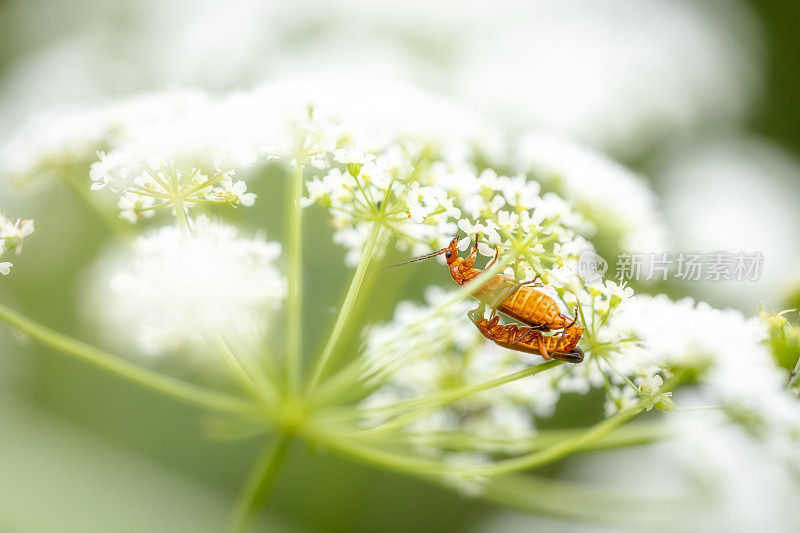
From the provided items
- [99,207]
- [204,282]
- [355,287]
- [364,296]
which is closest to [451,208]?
[355,287]

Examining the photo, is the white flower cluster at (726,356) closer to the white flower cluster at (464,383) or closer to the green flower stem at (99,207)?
the white flower cluster at (464,383)

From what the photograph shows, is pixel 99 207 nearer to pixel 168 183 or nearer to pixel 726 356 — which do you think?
pixel 168 183

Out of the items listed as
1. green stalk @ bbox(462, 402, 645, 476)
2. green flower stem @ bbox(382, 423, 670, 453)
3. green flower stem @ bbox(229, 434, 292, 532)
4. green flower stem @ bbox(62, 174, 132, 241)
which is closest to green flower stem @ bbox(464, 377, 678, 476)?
green stalk @ bbox(462, 402, 645, 476)

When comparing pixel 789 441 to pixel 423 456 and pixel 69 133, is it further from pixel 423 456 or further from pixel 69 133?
pixel 69 133

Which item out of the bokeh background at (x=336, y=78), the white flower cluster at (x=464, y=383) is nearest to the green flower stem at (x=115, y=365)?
the white flower cluster at (x=464, y=383)

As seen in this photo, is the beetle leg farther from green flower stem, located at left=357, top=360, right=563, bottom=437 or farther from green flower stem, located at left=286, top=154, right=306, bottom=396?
green flower stem, located at left=286, top=154, right=306, bottom=396
